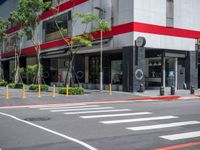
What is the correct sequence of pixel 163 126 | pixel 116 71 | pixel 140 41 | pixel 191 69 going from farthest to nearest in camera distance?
pixel 116 71, pixel 191 69, pixel 140 41, pixel 163 126

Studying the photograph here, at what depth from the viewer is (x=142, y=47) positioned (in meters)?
30.0

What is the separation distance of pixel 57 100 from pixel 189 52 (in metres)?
17.3

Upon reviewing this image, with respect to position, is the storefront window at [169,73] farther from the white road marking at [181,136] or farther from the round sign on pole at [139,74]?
the white road marking at [181,136]

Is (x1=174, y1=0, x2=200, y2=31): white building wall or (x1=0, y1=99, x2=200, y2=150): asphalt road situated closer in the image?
(x1=0, y1=99, x2=200, y2=150): asphalt road

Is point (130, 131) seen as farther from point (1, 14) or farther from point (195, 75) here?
point (1, 14)

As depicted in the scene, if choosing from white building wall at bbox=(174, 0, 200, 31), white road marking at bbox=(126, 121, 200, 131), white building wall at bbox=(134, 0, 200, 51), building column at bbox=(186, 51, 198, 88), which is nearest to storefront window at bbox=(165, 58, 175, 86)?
building column at bbox=(186, 51, 198, 88)

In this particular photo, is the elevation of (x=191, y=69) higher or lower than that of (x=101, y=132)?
higher

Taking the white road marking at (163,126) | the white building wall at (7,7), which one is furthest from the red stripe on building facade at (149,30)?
the white building wall at (7,7)

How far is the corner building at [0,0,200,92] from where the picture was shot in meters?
30.2

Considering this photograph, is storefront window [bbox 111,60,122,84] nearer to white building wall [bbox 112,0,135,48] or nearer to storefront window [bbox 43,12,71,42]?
white building wall [bbox 112,0,135,48]

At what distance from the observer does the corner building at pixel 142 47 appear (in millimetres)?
30203

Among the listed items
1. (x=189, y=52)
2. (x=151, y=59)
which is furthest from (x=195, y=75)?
(x=151, y=59)

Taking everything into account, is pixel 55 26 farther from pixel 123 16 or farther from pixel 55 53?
pixel 123 16

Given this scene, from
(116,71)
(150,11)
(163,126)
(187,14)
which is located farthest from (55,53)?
(163,126)
